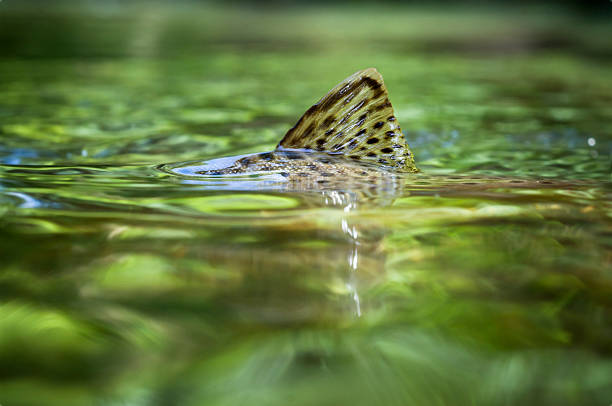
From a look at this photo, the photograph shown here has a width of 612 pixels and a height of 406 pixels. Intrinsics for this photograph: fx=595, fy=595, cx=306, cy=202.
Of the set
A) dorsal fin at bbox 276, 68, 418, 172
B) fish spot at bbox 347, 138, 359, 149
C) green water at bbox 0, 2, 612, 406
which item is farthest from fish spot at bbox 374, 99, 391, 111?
green water at bbox 0, 2, 612, 406

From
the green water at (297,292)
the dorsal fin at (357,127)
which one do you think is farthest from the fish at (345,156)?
the green water at (297,292)

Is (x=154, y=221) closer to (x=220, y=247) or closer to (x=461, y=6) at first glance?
(x=220, y=247)

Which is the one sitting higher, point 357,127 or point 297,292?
point 357,127

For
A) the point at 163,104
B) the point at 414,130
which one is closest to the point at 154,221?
the point at 414,130

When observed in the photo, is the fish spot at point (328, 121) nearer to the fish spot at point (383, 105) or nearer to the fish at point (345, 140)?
the fish at point (345, 140)

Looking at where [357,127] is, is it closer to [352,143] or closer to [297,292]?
[352,143]

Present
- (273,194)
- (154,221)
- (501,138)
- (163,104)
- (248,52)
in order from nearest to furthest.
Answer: (154,221) < (273,194) < (501,138) < (163,104) < (248,52)

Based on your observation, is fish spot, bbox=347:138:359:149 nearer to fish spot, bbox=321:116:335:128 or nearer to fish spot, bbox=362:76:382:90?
fish spot, bbox=321:116:335:128

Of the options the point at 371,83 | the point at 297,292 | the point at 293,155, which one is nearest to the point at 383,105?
the point at 371,83
